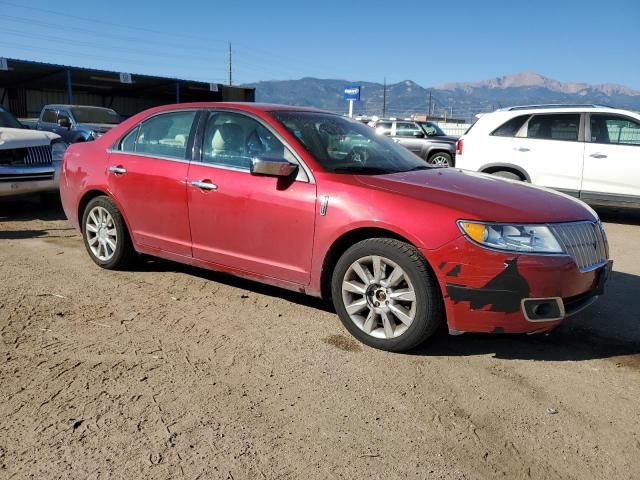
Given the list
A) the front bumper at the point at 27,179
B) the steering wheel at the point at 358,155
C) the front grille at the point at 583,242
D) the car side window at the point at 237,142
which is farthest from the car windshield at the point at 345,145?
the front bumper at the point at 27,179

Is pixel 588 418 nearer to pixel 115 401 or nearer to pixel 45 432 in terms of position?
pixel 115 401

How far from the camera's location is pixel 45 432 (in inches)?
99.9

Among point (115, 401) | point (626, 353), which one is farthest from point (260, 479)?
point (626, 353)

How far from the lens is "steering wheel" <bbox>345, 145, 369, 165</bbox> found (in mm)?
4070

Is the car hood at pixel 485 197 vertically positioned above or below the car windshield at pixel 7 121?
below

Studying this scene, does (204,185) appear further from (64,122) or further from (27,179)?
(64,122)

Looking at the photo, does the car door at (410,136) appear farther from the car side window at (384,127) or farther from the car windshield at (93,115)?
the car windshield at (93,115)

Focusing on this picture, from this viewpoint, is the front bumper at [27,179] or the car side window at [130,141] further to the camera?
the front bumper at [27,179]

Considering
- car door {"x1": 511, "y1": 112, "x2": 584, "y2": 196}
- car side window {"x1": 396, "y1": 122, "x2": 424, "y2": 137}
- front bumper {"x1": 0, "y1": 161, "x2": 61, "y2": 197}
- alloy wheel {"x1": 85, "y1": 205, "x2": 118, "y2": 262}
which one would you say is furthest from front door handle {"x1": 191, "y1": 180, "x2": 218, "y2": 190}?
car side window {"x1": 396, "y1": 122, "x2": 424, "y2": 137}

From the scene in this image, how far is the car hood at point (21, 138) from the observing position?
24.5ft

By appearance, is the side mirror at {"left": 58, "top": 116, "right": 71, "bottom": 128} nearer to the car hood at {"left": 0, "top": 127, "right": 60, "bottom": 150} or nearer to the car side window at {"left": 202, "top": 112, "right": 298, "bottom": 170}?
the car hood at {"left": 0, "top": 127, "right": 60, "bottom": 150}

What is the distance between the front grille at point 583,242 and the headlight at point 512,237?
8cm

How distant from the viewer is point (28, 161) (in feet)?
25.2

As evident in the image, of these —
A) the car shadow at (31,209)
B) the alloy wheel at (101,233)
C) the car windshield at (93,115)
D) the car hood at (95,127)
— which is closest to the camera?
the alloy wheel at (101,233)
